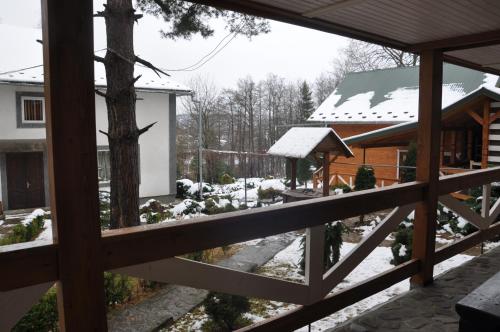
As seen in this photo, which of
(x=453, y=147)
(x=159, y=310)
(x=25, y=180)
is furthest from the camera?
(x=25, y=180)

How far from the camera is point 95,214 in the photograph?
171 cm

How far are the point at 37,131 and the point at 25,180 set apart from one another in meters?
1.80

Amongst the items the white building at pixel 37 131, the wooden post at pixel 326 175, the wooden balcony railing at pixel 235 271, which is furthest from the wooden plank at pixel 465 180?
the white building at pixel 37 131

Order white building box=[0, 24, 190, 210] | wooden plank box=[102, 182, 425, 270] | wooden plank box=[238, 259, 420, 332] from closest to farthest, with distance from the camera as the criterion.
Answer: wooden plank box=[102, 182, 425, 270], wooden plank box=[238, 259, 420, 332], white building box=[0, 24, 190, 210]

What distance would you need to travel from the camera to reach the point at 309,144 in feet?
35.4

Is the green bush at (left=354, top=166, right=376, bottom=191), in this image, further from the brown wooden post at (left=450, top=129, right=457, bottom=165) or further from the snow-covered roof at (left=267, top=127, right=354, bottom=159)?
the brown wooden post at (left=450, top=129, right=457, bottom=165)

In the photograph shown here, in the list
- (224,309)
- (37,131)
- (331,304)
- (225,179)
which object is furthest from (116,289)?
(225,179)

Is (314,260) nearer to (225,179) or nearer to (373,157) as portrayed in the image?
(373,157)

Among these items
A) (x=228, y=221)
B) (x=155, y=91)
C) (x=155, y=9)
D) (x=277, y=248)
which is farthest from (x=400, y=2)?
(x=155, y=91)

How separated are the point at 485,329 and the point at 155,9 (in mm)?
7355

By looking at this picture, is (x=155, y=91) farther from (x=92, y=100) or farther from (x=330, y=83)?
(x=330, y=83)

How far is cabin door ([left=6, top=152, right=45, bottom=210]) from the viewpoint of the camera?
1447cm

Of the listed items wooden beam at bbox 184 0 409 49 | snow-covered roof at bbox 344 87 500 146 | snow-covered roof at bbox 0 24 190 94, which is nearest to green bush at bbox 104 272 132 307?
wooden beam at bbox 184 0 409 49

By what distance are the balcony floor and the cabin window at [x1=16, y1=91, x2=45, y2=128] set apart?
13.8m
